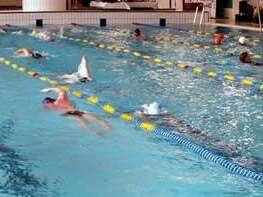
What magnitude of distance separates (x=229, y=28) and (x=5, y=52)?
25.9 ft

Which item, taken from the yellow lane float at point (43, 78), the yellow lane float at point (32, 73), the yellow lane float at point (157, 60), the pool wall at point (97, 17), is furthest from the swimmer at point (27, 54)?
the pool wall at point (97, 17)

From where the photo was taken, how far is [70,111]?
6527mm

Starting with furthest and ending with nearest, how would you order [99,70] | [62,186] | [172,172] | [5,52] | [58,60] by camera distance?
[5,52] → [58,60] → [99,70] → [172,172] → [62,186]

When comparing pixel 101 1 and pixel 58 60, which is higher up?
pixel 101 1

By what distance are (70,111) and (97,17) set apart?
448 inches

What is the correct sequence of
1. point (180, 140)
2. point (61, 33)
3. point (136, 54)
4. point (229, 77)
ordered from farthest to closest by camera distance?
point (61, 33) < point (136, 54) < point (229, 77) < point (180, 140)

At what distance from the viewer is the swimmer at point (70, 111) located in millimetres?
6262

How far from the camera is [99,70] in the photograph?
9633 millimetres

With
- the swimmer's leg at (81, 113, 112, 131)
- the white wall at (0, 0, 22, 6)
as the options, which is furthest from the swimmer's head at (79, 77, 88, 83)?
the white wall at (0, 0, 22, 6)

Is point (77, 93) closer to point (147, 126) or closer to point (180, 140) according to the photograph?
point (147, 126)

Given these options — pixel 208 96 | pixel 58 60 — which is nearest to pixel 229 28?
pixel 58 60

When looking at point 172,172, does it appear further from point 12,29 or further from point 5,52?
point 12,29

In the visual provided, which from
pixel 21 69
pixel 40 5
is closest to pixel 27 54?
pixel 21 69

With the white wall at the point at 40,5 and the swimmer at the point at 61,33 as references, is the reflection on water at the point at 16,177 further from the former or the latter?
the white wall at the point at 40,5
